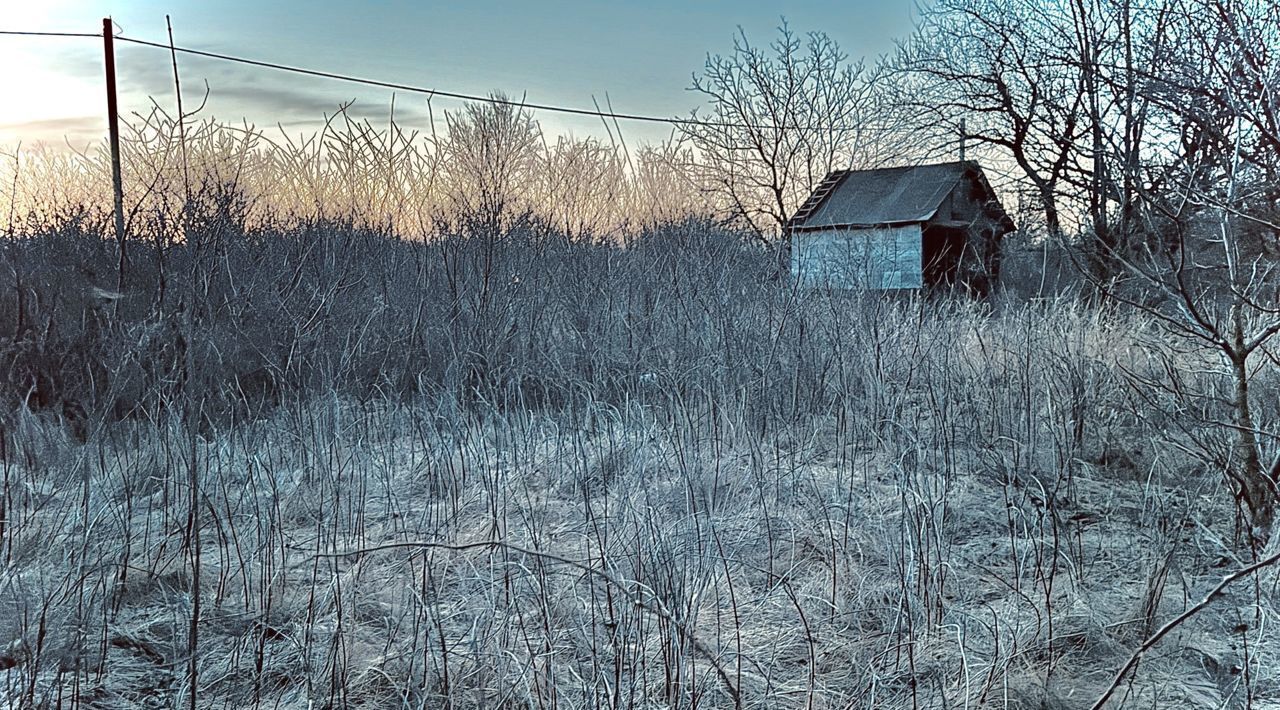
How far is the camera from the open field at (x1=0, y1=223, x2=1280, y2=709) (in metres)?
2.47

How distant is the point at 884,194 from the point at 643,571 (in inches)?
517

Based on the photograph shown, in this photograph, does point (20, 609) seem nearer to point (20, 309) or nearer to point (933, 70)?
point (20, 309)

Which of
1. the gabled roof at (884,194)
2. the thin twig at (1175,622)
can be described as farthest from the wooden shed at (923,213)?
the thin twig at (1175,622)

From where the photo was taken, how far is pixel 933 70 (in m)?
13.8

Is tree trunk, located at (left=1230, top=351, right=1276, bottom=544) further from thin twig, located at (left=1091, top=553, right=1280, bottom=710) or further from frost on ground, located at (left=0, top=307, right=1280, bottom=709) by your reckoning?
thin twig, located at (left=1091, top=553, right=1280, bottom=710)

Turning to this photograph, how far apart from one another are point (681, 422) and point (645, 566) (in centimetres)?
192

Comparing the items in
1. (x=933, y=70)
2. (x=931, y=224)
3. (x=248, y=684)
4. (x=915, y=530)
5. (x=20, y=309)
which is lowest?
(x=248, y=684)

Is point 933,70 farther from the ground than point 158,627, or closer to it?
farther from the ground

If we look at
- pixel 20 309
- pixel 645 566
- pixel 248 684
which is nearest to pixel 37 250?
pixel 20 309

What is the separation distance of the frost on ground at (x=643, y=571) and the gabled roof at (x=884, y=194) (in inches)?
378

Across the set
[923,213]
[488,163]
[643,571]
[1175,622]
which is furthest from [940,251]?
[1175,622]

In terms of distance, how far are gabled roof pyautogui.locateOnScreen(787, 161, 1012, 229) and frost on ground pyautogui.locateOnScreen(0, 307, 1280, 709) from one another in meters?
9.60

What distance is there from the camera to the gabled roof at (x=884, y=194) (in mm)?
14141

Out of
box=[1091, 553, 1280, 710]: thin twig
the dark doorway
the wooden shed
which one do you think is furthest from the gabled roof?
box=[1091, 553, 1280, 710]: thin twig
